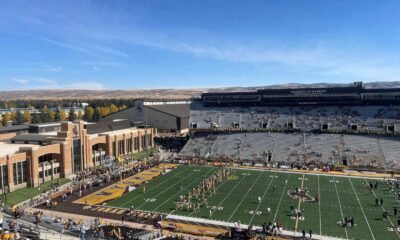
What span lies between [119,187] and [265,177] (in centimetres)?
1765

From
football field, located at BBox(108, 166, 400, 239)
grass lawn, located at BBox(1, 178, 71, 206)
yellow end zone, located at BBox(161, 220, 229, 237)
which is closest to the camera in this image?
yellow end zone, located at BBox(161, 220, 229, 237)

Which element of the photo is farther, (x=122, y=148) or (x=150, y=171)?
(x=122, y=148)

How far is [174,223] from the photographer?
94.2 feet

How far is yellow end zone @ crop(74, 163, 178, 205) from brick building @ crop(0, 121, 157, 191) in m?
7.54

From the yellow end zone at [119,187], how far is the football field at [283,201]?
1.39 meters

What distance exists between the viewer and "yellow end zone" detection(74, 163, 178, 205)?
35.3 meters

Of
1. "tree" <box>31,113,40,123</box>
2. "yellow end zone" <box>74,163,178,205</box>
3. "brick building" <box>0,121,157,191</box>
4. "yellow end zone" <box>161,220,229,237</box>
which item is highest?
"tree" <box>31,113,40,123</box>

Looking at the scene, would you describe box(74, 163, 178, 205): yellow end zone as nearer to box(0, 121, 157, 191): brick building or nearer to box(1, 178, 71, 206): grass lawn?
box(1, 178, 71, 206): grass lawn

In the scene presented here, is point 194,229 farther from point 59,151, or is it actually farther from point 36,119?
point 36,119

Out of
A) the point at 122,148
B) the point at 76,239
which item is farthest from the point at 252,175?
the point at 76,239

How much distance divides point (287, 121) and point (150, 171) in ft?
103

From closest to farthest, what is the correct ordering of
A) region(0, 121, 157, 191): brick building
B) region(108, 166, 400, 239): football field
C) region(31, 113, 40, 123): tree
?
1. region(108, 166, 400, 239): football field
2. region(0, 121, 157, 191): brick building
3. region(31, 113, 40, 123): tree

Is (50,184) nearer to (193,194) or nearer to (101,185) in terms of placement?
(101,185)

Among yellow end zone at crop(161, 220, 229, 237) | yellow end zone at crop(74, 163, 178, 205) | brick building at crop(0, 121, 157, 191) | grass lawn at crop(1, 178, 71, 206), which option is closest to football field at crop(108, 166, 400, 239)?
yellow end zone at crop(74, 163, 178, 205)
